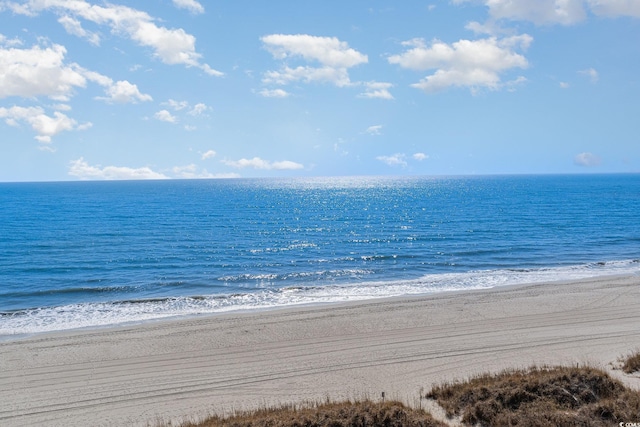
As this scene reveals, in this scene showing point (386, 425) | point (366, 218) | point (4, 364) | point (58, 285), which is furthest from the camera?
point (366, 218)

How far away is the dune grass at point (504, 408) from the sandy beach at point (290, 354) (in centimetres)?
140

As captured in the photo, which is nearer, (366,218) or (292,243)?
(292,243)

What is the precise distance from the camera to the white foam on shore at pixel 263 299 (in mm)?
22592

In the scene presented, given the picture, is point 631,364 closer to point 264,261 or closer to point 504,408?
point 504,408

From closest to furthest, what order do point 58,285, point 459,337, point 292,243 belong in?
point 459,337 < point 58,285 < point 292,243

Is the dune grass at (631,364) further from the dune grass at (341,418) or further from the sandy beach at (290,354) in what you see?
the dune grass at (341,418)

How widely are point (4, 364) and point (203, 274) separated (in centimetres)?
1648

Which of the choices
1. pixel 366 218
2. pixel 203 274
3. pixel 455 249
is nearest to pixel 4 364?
pixel 203 274

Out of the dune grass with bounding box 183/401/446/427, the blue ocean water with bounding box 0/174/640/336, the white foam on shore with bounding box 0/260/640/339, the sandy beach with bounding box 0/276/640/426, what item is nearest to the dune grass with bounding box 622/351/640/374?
the sandy beach with bounding box 0/276/640/426

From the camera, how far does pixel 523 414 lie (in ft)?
36.6

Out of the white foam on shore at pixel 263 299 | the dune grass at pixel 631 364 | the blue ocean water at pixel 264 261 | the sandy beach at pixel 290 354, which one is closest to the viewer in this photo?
the sandy beach at pixel 290 354

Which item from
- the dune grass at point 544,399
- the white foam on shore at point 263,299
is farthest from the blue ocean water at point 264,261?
the dune grass at point 544,399

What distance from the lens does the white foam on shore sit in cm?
2259

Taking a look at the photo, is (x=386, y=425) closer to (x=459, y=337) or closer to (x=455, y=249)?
(x=459, y=337)
